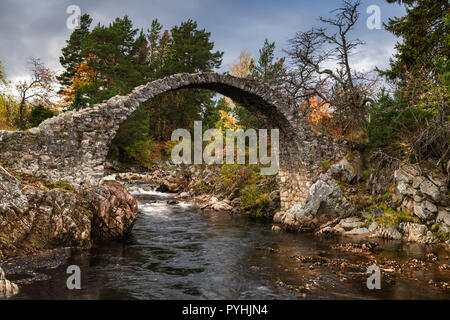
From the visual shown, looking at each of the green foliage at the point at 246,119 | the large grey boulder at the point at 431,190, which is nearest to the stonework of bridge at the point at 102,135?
the large grey boulder at the point at 431,190

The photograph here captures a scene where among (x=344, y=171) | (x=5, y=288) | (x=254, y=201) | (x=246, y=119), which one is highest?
(x=246, y=119)

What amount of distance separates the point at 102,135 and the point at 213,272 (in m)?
5.38

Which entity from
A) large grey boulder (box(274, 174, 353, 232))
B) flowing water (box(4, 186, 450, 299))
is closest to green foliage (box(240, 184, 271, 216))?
large grey boulder (box(274, 174, 353, 232))

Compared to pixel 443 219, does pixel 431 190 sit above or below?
above

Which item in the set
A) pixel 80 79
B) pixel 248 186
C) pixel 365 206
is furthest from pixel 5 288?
pixel 80 79

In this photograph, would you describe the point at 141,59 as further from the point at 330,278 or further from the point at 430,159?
the point at 330,278

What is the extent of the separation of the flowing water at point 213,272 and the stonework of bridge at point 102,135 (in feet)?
Answer: 8.41

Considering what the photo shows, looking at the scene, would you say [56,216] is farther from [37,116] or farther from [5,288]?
[37,116]

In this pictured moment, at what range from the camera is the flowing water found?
571cm

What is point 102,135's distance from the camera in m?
9.53

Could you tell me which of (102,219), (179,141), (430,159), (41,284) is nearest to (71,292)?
(41,284)

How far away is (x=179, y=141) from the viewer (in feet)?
113
